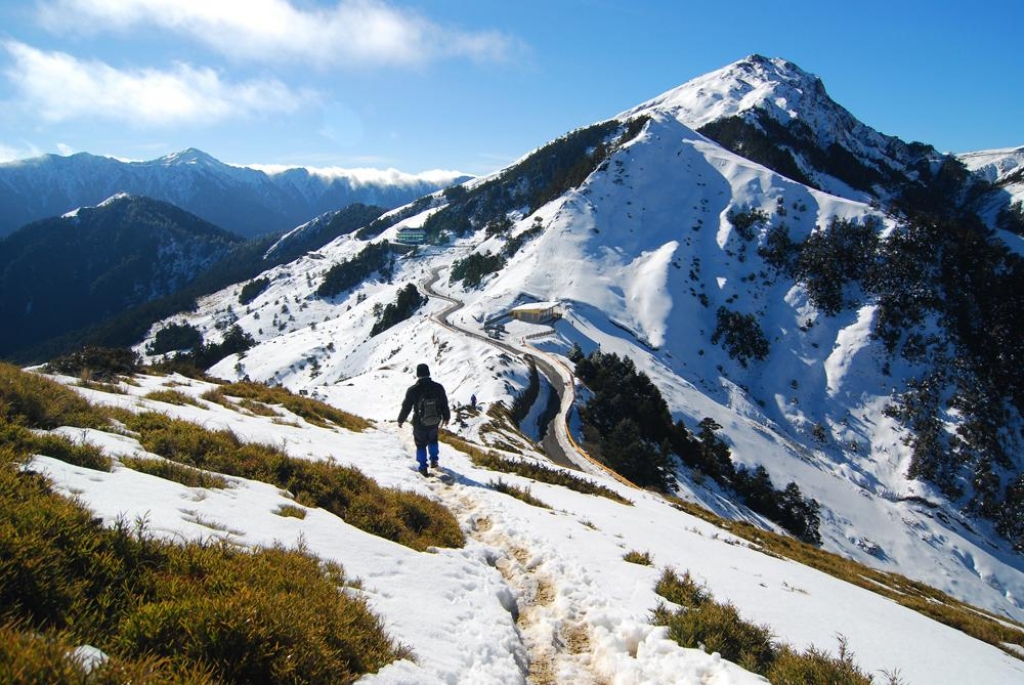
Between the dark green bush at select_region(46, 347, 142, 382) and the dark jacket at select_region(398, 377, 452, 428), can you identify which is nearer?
the dark jacket at select_region(398, 377, 452, 428)

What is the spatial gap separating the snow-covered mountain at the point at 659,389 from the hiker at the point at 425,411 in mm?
721

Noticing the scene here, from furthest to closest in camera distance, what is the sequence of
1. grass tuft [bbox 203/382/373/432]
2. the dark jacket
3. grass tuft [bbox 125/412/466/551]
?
grass tuft [bbox 203/382/373/432] → the dark jacket → grass tuft [bbox 125/412/466/551]

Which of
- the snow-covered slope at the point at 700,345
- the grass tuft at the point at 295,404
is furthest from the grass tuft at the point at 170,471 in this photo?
the snow-covered slope at the point at 700,345

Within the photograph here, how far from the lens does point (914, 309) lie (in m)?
81.8

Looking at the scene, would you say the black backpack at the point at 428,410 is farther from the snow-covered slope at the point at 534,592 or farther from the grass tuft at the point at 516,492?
the grass tuft at the point at 516,492

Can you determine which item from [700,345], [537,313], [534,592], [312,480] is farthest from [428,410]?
[700,345]

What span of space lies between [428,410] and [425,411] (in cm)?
9

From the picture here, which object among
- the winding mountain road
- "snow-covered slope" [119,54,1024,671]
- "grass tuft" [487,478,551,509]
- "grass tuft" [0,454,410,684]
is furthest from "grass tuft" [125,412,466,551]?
the winding mountain road

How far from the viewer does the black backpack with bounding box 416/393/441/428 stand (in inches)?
479

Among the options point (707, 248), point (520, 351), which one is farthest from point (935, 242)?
point (520, 351)

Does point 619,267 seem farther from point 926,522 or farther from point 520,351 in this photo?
point 926,522

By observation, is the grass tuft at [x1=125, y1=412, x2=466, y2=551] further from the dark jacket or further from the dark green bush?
the dark green bush

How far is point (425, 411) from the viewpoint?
1220cm

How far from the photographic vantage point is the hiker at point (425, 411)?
40.1 ft
